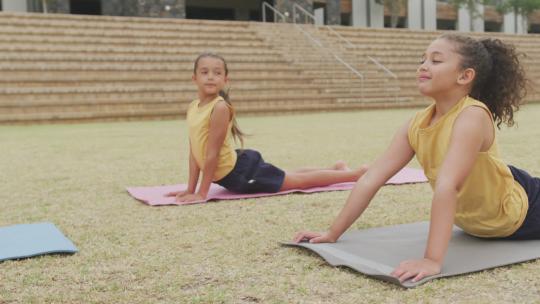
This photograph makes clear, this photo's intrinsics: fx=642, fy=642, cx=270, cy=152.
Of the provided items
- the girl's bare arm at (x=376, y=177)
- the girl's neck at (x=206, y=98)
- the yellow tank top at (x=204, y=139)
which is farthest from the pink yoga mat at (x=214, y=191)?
the girl's bare arm at (x=376, y=177)

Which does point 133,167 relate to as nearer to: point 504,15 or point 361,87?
point 361,87

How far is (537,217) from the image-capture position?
2.26 meters

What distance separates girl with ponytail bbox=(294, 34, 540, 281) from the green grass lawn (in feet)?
0.61

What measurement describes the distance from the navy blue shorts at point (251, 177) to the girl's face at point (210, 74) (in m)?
0.45

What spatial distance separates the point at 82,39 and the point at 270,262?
43.6 feet

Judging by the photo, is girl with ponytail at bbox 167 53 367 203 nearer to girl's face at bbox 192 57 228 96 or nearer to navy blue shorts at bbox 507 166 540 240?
girl's face at bbox 192 57 228 96

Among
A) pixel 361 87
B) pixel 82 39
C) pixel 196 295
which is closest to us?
pixel 196 295

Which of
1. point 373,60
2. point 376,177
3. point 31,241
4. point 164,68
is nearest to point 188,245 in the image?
point 31,241

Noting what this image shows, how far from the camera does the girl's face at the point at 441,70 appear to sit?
2.03 metres

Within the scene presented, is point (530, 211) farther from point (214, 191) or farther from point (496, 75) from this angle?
point (214, 191)

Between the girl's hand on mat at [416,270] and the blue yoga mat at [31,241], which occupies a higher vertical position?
the girl's hand on mat at [416,270]

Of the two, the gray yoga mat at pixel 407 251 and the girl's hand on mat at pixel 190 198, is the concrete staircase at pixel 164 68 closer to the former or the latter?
the girl's hand on mat at pixel 190 198

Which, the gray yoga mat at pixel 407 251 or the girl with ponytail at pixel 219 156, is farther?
the girl with ponytail at pixel 219 156

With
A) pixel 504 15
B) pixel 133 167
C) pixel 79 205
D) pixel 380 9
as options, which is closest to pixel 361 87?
pixel 133 167
